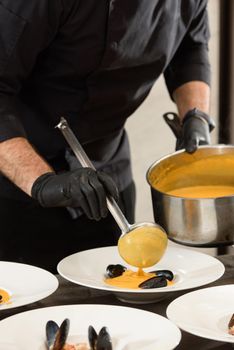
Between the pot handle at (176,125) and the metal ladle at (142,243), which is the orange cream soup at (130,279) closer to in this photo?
the metal ladle at (142,243)

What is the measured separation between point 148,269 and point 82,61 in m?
0.58

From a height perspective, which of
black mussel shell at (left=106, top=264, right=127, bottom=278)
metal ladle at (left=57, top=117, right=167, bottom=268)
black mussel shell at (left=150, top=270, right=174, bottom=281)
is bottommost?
black mussel shell at (left=150, top=270, right=174, bottom=281)

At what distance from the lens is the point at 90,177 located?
1.73 metres

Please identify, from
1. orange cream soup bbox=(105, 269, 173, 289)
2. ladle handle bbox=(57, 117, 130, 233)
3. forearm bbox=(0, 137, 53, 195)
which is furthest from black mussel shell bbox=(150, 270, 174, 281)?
forearm bbox=(0, 137, 53, 195)

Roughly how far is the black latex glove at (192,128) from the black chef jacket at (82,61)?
5.6 inches

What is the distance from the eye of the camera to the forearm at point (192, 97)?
2395 millimetres

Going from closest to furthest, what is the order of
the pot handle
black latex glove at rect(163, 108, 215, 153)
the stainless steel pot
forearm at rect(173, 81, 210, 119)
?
the stainless steel pot < black latex glove at rect(163, 108, 215, 153) < the pot handle < forearm at rect(173, 81, 210, 119)

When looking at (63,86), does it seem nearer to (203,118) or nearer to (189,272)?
(203,118)

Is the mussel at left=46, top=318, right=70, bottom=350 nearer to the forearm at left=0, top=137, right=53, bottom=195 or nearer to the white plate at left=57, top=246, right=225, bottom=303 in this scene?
the white plate at left=57, top=246, right=225, bottom=303

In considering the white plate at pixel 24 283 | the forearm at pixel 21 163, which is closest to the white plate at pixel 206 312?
the white plate at pixel 24 283

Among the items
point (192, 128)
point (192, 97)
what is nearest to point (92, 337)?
point (192, 128)

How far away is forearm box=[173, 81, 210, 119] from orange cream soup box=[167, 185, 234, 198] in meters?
0.46

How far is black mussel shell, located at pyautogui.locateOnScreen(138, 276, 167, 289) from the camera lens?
160 centimetres

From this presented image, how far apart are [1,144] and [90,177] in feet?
0.95
